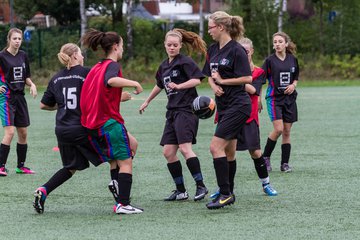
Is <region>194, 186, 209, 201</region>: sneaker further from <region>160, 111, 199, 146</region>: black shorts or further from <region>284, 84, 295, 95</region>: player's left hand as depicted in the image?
<region>284, 84, 295, 95</region>: player's left hand

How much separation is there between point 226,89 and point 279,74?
3072mm

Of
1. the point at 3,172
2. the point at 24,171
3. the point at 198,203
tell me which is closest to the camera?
the point at 198,203

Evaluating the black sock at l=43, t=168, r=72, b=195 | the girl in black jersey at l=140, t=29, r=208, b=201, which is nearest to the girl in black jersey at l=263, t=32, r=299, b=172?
the girl in black jersey at l=140, t=29, r=208, b=201

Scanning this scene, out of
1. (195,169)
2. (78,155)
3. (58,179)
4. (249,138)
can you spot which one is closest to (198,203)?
(195,169)

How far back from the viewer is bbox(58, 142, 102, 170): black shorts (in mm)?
7797

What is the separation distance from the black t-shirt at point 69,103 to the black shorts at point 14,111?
277 cm

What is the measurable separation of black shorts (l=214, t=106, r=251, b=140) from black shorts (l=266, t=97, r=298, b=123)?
3.03 meters

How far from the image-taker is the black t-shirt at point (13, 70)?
1067 centimetres

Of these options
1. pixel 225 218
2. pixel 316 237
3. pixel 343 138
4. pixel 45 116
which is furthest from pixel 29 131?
pixel 316 237

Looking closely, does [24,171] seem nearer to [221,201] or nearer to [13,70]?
[13,70]

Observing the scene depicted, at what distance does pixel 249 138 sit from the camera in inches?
348

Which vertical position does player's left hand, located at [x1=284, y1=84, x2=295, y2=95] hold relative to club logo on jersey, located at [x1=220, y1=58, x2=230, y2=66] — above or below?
below

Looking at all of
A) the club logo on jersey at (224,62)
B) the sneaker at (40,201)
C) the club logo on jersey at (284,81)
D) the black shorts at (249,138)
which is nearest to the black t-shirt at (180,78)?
the club logo on jersey at (224,62)

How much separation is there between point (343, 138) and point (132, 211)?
7003mm
